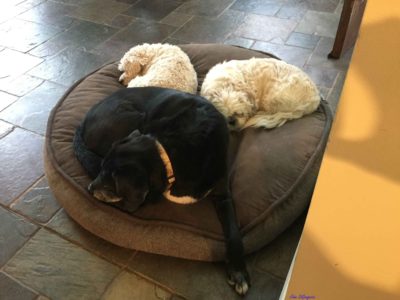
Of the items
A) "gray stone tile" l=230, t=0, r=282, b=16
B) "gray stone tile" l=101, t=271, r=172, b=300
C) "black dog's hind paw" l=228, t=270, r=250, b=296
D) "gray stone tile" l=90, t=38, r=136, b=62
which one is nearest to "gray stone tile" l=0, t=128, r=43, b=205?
"gray stone tile" l=101, t=271, r=172, b=300

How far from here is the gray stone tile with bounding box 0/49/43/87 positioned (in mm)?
2882

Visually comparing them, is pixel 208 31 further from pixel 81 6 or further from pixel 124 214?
pixel 124 214

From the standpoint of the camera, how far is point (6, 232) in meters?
1.78

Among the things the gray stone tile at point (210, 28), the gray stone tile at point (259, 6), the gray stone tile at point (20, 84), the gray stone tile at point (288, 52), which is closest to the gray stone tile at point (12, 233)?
the gray stone tile at point (20, 84)

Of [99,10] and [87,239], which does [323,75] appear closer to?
[87,239]

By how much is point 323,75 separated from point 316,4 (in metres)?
1.26

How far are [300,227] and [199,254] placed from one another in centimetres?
52

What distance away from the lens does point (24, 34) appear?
11.2 feet

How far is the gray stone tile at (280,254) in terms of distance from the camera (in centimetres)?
158

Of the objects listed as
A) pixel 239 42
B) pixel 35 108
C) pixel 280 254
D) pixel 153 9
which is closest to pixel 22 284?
pixel 280 254

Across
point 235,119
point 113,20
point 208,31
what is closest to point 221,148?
point 235,119

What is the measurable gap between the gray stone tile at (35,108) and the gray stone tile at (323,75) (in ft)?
6.08

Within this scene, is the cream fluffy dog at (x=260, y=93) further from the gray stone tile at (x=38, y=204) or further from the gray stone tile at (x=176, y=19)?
the gray stone tile at (x=176, y=19)

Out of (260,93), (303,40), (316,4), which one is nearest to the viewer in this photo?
(260,93)
